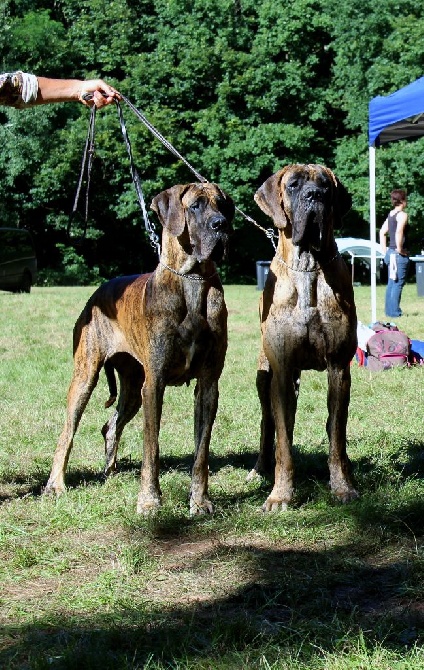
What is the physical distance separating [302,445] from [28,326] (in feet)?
→ 29.5

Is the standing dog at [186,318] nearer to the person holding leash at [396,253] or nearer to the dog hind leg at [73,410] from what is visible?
the dog hind leg at [73,410]

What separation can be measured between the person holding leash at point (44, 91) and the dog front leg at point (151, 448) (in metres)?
1.54

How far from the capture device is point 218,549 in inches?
164

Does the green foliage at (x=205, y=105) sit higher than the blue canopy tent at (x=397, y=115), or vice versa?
the green foliage at (x=205, y=105)

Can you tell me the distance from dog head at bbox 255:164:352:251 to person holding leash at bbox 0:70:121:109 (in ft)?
3.31

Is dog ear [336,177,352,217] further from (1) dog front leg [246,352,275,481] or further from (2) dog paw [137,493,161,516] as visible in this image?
(2) dog paw [137,493,161,516]

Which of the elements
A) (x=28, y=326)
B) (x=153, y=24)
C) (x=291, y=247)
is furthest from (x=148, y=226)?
(x=153, y=24)

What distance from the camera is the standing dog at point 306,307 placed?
4.76m

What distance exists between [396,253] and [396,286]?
59 centimetres

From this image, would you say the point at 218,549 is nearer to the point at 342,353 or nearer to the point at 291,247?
the point at 342,353

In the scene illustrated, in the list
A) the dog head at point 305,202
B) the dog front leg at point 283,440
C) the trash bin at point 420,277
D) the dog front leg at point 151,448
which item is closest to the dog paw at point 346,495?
the dog front leg at point 283,440

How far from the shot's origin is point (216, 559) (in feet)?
13.3

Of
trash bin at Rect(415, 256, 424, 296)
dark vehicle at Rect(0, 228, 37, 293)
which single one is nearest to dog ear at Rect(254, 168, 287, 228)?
trash bin at Rect(415, 256, 424, 296)

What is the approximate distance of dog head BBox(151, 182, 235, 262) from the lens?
180 inches
